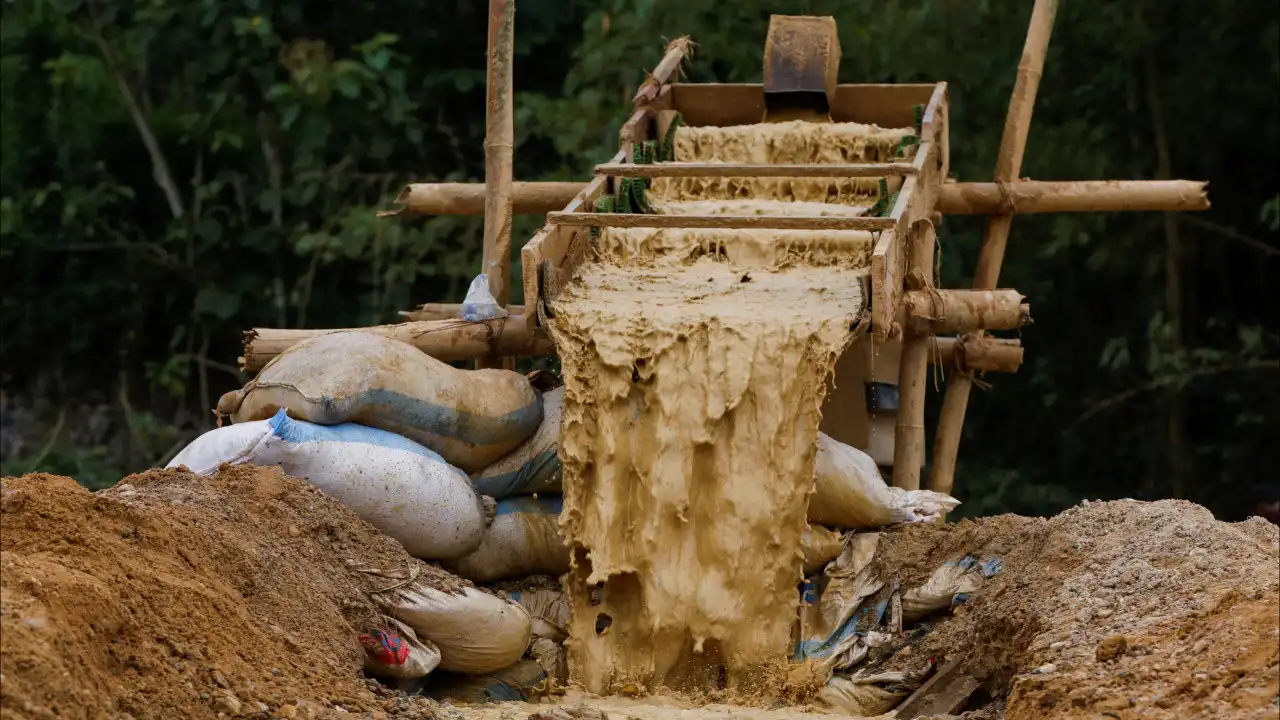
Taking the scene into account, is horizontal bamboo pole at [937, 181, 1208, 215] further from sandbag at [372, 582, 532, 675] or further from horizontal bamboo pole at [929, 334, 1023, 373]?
sandbag at [372, 582, 532, 675]

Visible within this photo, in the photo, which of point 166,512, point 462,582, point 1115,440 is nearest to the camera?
point 166,512

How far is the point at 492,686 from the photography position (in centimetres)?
693

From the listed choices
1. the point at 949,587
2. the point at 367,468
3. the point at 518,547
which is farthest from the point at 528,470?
the point at 949,587

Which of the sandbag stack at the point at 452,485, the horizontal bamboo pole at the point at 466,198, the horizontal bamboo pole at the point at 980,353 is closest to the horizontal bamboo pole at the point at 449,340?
the sandbag stack at the point at 452,485

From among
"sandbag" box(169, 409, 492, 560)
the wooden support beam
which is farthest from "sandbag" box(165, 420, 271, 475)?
the wooden support beam

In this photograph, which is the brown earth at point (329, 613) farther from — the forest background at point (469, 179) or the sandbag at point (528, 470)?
the forest background at point (469, 179)

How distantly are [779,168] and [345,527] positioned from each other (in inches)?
A: 92.7

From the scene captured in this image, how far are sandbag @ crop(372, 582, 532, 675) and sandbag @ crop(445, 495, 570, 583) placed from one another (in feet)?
1.50

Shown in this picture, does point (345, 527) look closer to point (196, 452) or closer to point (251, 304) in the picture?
point (196, 452)

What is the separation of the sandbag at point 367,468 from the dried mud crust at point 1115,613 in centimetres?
155

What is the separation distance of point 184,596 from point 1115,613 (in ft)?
8.54

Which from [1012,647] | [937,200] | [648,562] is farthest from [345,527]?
[937,200]

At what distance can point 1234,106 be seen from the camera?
13.4 meters

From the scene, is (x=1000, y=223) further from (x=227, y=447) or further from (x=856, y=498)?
(x=227, y=447)
